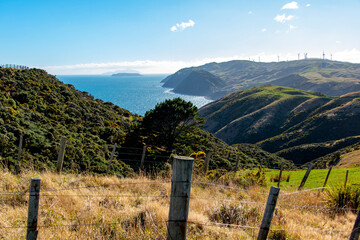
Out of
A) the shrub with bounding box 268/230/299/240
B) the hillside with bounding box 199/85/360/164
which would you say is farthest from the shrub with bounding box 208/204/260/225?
the hillside with bounding box 199/85/360/164

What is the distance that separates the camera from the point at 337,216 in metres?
6.59

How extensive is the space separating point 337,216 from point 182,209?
5802 millimetres

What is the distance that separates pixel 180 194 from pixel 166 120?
30.4 m

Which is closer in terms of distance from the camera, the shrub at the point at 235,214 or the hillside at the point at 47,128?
the shrub at the point at 235,214

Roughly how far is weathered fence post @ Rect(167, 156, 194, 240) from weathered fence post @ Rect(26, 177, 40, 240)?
1.70 m

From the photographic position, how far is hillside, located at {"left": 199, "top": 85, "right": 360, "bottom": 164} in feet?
255

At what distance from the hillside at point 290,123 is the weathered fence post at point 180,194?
77654mm

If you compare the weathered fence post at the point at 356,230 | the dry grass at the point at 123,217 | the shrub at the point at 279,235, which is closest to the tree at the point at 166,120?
the dry grass at the point at 123,217

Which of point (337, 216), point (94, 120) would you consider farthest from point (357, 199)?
point (94, 120)

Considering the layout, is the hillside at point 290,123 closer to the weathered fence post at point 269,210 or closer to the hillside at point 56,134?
the hillside at point 56,134

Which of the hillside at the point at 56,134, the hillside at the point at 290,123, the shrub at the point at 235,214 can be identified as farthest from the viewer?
the hillside at the point at 290,123

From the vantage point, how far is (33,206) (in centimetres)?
305

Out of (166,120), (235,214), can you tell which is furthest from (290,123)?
(235,214)

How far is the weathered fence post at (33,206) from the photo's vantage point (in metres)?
2.98
